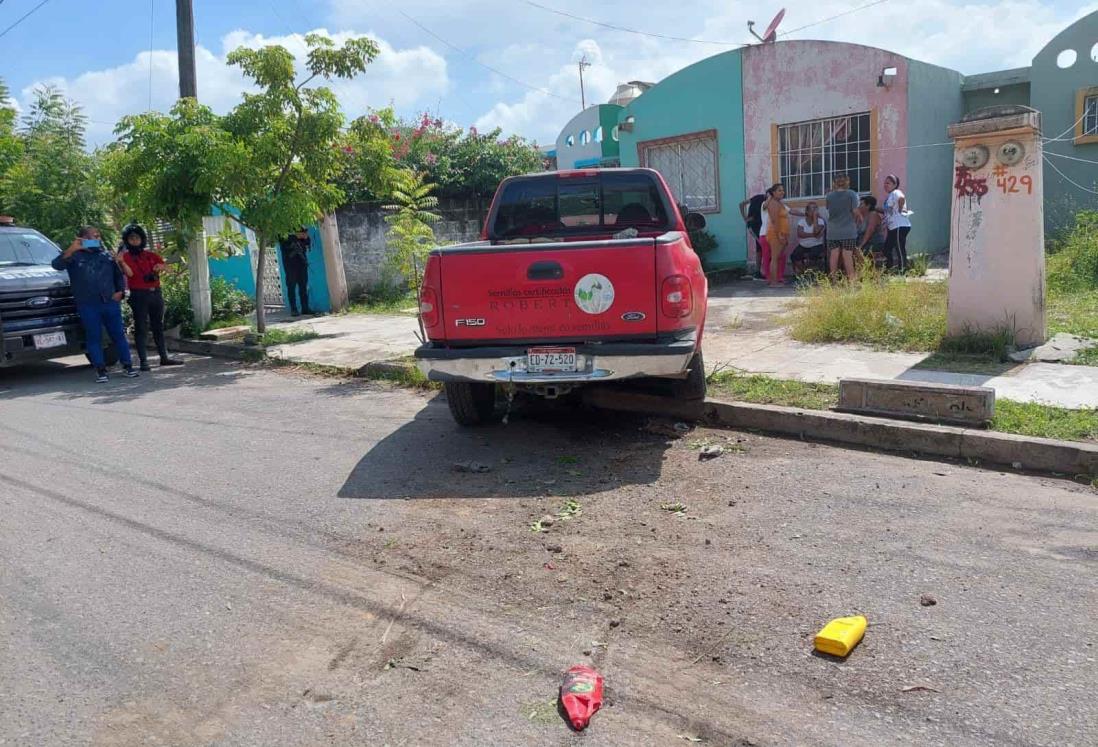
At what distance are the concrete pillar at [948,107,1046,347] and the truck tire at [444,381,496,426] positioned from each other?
14.1ft

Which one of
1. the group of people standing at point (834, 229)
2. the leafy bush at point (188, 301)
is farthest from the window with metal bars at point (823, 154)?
the leafy bush at point (188, 301)

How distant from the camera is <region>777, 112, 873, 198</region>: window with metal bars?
551 inches

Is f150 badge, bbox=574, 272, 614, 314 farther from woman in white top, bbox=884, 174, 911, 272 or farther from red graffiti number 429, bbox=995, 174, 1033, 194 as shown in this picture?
woman in white top, bbox=884, 174, 911, 272

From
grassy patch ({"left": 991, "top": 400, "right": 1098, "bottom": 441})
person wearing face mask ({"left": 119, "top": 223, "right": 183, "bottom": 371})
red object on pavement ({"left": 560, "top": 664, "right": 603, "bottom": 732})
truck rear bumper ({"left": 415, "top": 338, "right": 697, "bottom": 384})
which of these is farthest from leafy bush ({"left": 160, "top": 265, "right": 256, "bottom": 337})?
red object on pavement ({"left": 560, "top": 664, "right": 603, "bottom": 732})

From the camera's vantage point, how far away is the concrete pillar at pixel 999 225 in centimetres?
736

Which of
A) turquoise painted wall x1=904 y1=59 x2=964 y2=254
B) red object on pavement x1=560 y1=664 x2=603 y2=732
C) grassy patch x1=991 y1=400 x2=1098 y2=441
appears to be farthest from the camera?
turquoise painted wall x1=904 y1=59 x2=964 y2=254

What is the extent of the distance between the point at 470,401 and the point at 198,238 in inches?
315

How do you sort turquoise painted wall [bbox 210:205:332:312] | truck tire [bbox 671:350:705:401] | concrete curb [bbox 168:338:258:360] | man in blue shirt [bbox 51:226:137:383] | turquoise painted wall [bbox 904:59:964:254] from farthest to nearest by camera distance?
turquoise painted wall [bbox 210:205:332:312], turquoise painted wall [bbox 904:59:964:254], concrete curb [bbox 168:338:258:360], man in blue shirt [bbox 51:226:137:383], truck tire [bbox 671:350:705:401]

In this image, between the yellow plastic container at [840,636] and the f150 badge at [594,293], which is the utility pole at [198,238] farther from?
the yellow plastic container at [840,636]

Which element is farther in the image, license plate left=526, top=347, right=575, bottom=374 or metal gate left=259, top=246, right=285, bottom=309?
metal gate left=259, top=246, right=285, bottom=309

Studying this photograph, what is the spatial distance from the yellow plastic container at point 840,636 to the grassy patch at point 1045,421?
274cm

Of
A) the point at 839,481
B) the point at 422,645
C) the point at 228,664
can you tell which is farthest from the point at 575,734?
the point at 839,481

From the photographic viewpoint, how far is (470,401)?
652 cm

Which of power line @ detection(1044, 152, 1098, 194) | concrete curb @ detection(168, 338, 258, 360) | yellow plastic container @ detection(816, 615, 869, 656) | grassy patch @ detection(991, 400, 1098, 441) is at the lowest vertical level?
yellow plastic container @ detection(816, 615, 869, 656)
